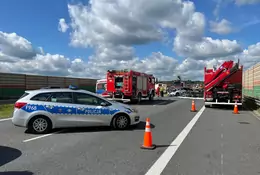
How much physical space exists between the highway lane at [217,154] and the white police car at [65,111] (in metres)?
2.76

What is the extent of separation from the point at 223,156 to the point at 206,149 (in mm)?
682

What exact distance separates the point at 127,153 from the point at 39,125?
12.8ft

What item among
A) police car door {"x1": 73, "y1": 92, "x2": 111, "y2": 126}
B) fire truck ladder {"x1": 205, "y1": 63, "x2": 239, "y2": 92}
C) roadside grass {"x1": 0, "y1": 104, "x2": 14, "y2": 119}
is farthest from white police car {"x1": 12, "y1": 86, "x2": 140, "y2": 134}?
fire truck ladder {"x1": 205, "y1": 63, "x2": 239, "y2": 92}

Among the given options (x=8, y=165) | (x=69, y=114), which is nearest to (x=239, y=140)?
(x=69, y=114)

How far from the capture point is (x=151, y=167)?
5.46 meters

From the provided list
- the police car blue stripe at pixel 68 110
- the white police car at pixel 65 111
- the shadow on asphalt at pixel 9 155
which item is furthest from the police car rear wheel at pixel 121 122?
the shadow on asphalt at pixel 9 155

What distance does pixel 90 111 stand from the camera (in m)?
9.48

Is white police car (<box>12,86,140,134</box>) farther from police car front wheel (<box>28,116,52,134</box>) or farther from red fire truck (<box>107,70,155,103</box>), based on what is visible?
red fire truck (<box>107,70,155,103</box>)

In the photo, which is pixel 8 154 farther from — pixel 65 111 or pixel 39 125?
pixel 65 111

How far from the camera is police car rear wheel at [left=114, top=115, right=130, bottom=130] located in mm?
9805

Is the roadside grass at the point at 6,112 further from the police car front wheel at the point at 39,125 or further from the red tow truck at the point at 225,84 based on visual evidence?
the red tow truck at the point at 225,84

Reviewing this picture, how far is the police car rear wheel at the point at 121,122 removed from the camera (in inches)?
386

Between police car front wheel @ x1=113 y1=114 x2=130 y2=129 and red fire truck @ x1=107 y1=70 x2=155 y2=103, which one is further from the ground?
red fire truck @ x1=107 y1=70 x2=155 y2=103

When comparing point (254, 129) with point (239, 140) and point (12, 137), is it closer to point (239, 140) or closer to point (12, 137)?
point (239, 140)
